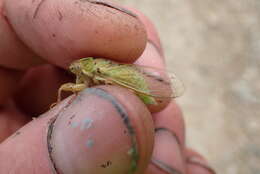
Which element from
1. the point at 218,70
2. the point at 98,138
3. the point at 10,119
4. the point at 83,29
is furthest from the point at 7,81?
the point at 218,70

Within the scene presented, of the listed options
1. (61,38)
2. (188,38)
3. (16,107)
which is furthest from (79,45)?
(188,38)

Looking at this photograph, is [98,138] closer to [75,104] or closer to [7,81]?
[75,104]

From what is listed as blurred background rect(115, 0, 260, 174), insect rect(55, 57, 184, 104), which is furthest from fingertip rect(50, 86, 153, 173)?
blurred background rect(115, 0, 260, 174)

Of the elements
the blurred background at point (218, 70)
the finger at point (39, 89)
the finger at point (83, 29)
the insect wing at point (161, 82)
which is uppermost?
the finger at point (83, 29)

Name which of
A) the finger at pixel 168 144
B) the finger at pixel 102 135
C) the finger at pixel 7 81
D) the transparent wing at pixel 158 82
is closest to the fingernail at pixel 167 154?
the finger at pixel 168 144

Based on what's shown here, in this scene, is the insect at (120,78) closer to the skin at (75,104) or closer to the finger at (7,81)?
the skin at (75,104)

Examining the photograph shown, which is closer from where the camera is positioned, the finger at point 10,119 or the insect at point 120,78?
the insect at point 120,78
